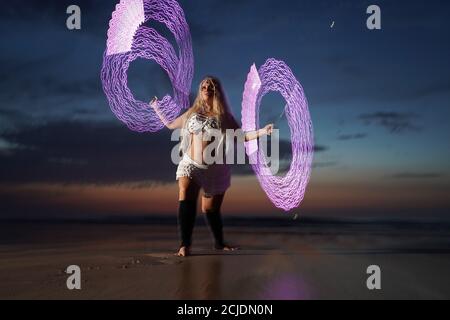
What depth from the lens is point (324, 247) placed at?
9.20m

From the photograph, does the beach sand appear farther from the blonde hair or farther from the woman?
the blonde hair

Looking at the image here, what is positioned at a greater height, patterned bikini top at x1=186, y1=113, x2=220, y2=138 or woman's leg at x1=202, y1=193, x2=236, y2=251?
patterned bikini top at x1=186, y1=113, x2=220, y2=138

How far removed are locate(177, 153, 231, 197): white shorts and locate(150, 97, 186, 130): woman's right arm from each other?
50 cm

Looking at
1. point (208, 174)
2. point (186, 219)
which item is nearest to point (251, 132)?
point (208, 174)

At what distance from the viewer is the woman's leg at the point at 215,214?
8.80m

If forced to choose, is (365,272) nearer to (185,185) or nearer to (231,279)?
(231,279)

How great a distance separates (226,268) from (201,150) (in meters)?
2.32

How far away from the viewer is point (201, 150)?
8.52m

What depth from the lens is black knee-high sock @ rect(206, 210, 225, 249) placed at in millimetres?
8836

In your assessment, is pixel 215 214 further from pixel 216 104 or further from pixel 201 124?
pixel 216 104

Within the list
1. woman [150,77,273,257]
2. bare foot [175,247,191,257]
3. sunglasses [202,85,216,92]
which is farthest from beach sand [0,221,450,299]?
sunglasses [202,85,216,92]

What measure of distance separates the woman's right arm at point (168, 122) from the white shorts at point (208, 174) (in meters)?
0.50

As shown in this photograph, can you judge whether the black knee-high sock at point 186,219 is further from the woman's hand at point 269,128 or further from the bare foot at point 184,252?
the woman's hand at point 269,128
